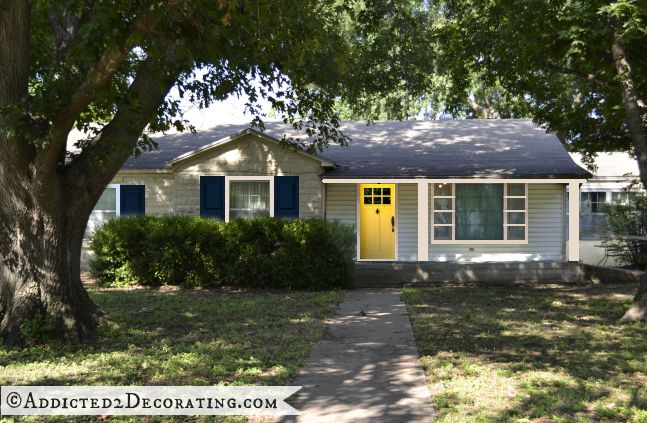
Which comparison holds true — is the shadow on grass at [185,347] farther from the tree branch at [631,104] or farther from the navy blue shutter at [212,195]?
the tree branch at [631,104]

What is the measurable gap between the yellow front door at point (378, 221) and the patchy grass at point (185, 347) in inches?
207

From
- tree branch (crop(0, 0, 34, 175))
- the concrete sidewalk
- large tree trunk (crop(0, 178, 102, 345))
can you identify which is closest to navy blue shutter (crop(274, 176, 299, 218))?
the concrete sidewalk

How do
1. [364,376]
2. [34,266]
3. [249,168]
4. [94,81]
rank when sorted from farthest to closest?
[249,168]
[34,266]
[94,81]
[364,376]

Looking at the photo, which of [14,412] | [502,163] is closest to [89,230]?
[502,163]

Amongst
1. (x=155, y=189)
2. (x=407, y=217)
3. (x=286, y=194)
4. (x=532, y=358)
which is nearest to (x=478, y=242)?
(x=407, y=217)

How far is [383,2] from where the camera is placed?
453 inches

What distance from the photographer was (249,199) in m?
15.6

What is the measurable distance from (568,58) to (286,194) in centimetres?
751

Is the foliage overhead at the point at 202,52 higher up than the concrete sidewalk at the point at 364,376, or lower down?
higher up

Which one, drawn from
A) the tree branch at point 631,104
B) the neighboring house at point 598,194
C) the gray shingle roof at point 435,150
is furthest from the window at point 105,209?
the neighboring house at point 598,194

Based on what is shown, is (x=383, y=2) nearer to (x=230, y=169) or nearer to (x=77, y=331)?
(x=230, y=169)

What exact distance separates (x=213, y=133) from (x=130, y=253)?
610 cm

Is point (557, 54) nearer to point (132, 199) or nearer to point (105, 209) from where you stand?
point (132, 199)

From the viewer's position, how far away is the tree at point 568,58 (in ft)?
30.2
